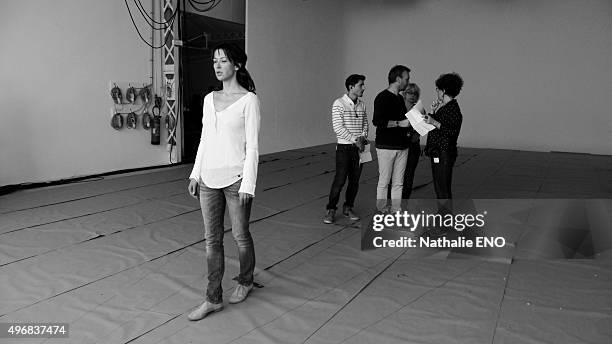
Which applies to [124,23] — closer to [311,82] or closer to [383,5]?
[311,82]

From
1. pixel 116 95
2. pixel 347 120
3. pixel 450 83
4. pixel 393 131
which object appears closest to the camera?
pixel 450 83

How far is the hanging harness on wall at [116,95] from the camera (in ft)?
22.2

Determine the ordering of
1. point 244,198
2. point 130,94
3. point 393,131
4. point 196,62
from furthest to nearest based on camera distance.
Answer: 1. point 196,62
2. point 130,94
3. point 393,131
4. point 244,198

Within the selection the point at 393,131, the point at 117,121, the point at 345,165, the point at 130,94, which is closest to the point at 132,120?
the point at 117,121

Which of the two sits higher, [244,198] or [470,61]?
[470,61]

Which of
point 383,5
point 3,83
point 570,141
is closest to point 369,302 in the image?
point 3,83

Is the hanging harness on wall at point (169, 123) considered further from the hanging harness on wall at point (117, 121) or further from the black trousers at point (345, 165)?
the black trousers at point (345, 165)

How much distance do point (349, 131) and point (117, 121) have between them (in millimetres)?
3874

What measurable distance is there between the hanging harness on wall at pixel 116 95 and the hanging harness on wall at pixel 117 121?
0.61 ft

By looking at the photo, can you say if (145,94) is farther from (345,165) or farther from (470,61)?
(470,61)

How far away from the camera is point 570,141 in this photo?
10789 mm

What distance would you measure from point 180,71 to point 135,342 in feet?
19.5

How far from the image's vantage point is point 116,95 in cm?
680

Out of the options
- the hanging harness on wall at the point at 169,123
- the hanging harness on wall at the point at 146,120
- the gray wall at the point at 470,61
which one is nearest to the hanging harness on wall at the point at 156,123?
the hanging harness on wall at the point at 146,120
